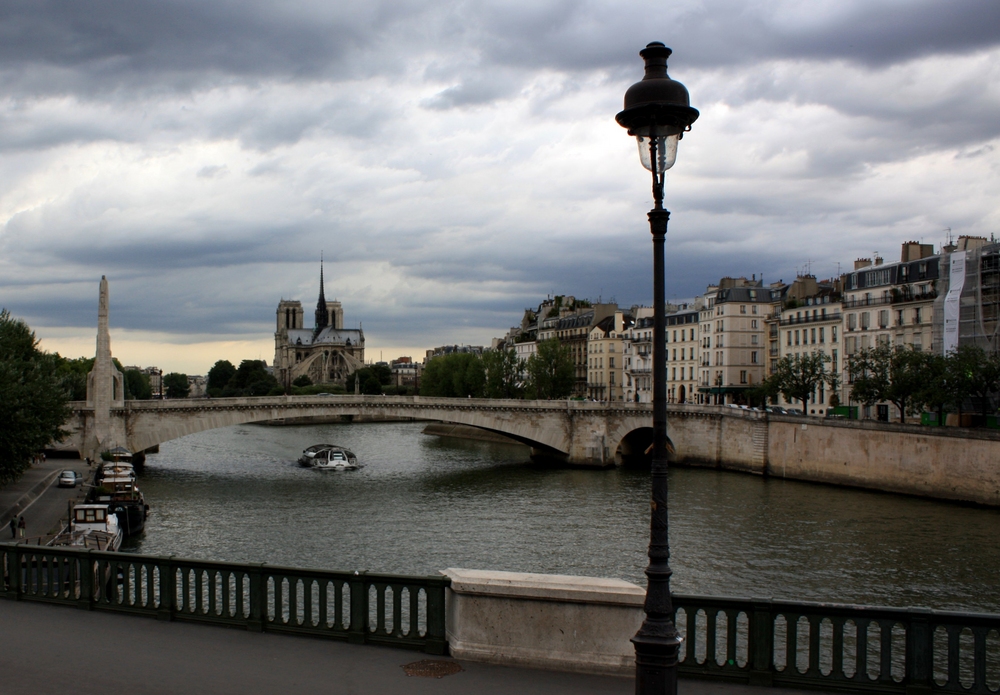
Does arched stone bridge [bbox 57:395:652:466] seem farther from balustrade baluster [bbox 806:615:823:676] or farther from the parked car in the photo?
balustrade baluster [bbox 806:615:823:676]

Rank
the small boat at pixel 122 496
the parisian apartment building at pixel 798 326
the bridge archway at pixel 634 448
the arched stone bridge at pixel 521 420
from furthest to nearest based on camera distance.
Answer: the bridge archway at pixel 634 448 → the arched stone bridge at pixel 521 420 → the parisian apartment building at pixel 798 326 → the small boat at pixel 122 496

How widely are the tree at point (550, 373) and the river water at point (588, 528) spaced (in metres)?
28.7

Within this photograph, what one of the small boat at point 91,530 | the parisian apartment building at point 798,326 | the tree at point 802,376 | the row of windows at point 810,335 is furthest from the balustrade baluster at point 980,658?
the row of windows at point 810,335

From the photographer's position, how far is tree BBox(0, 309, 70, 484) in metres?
28.4

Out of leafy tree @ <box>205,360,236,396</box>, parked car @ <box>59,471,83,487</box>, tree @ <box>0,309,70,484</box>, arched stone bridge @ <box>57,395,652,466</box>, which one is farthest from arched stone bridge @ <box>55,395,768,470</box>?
leafy tree @ <box>205,360,236,396</box>

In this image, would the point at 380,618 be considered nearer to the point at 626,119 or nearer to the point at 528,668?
the point at 528,668

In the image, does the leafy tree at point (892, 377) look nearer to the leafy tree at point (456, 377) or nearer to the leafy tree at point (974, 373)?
the leafy tree at point (974, 373)

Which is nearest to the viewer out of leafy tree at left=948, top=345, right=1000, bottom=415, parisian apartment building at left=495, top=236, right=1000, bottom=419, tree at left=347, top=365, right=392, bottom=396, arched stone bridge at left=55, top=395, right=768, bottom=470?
leafy tree at left=948, top=345, right=1000, bottom=415

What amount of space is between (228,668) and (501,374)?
258ft

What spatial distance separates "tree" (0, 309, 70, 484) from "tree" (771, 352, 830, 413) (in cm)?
3987

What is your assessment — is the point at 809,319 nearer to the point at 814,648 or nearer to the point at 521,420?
the point at 521,420

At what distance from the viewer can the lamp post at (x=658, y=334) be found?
20.1 feet

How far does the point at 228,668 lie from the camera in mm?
7520

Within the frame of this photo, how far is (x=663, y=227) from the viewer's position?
21.9ft
